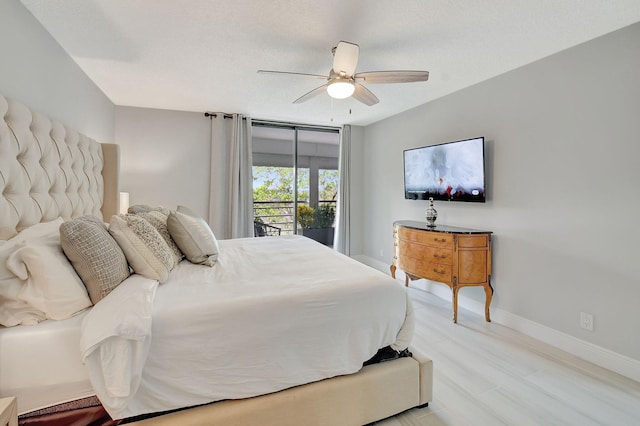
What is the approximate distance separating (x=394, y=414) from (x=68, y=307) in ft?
5.60

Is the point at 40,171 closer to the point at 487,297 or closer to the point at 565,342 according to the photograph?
the point at 487,297

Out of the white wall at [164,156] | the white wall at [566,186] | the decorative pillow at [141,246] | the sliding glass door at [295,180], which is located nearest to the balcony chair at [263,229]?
the sliding glass door at [295,180]

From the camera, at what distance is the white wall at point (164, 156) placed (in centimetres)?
386

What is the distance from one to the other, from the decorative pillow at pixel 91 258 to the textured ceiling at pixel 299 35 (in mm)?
1469

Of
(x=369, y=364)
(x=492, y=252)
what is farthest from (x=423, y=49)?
(x=369, y=364)

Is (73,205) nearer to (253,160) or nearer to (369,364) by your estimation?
(369,364)

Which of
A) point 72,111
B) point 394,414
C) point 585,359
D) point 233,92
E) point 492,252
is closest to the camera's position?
point 394,414

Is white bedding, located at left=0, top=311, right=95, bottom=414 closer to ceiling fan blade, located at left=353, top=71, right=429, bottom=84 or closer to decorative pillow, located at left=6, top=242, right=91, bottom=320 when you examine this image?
decorative pillow, located at left=6, top=242, right=91, bottom=320

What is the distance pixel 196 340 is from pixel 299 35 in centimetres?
211

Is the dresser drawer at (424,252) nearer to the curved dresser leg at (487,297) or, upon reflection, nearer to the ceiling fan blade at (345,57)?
the curved dresser leg at (487,297)

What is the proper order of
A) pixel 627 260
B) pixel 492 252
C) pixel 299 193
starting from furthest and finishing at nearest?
pixel 299 193, pixel 492 252, pixel 627 260

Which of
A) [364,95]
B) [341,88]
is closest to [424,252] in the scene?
[364,95]

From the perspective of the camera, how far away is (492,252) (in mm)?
2932

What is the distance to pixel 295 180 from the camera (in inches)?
193
